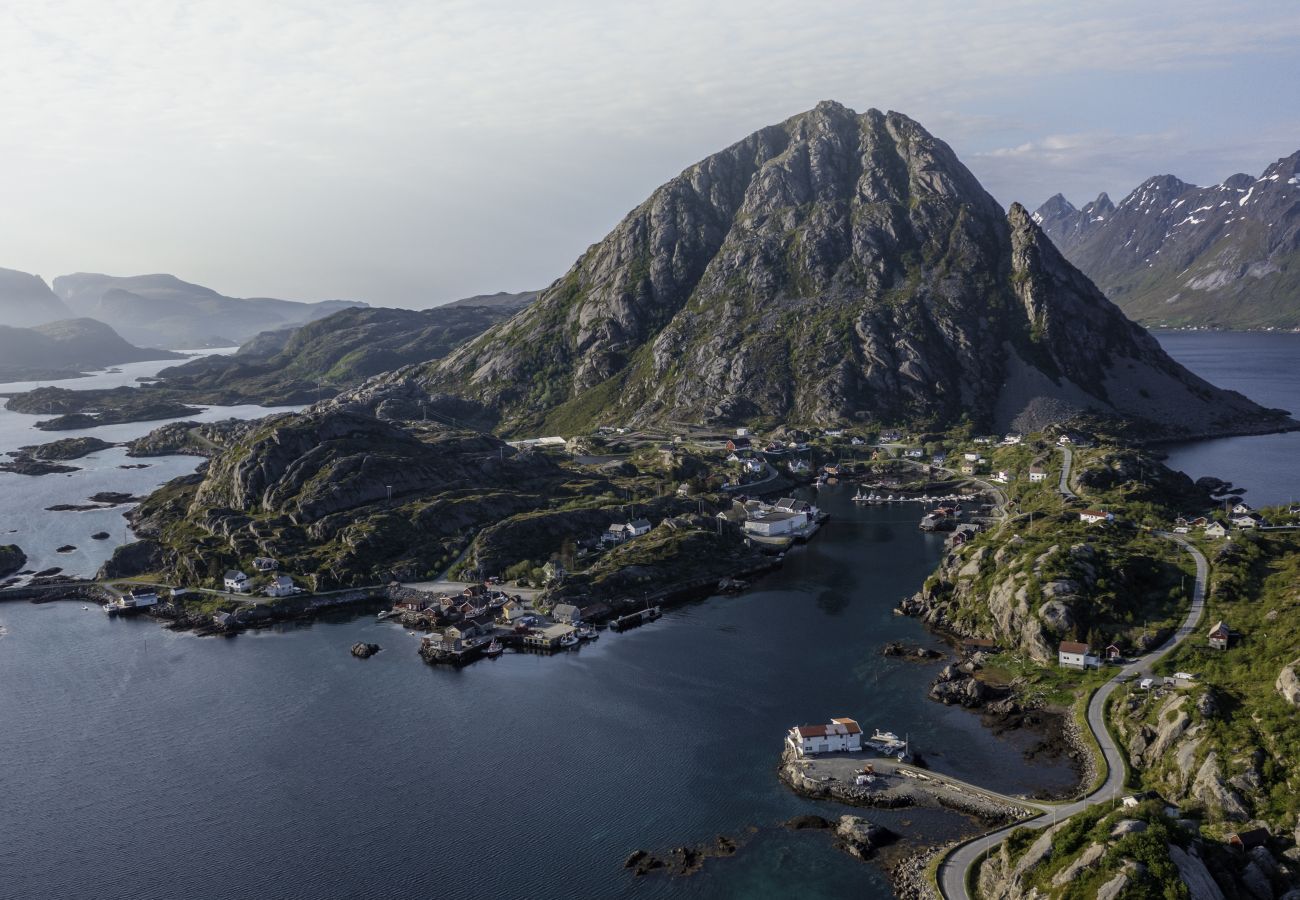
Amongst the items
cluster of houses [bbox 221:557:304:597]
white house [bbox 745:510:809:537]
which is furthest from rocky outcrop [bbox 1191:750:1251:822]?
cluster of houses [bbox 221:557:304:597]

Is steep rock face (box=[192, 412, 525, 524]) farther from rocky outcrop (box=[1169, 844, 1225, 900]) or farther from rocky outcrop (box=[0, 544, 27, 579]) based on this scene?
rocky outcrop (box=[1169, 844, 1225, 900])

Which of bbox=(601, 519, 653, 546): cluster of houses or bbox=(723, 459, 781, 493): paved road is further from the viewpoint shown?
bbox=(723, 459, 781, 493): paved road

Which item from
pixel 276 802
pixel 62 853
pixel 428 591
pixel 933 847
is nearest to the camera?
pixel 933 847

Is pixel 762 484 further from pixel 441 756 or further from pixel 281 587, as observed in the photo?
pixel 441 756

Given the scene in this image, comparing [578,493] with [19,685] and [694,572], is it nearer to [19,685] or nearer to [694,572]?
[694,572]

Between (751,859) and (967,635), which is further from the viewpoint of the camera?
(967,635)

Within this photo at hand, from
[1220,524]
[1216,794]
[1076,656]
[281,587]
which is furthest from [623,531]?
[1216,794]

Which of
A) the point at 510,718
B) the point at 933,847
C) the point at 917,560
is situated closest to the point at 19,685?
the point at 510,718
